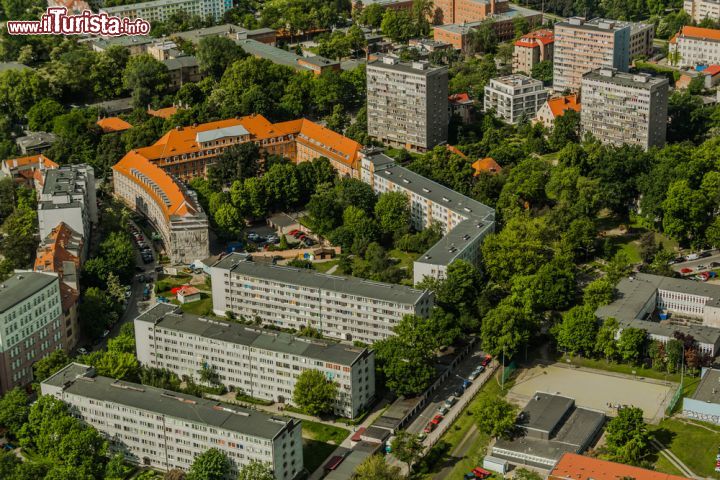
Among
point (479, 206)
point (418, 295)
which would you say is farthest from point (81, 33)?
point (418, 295)

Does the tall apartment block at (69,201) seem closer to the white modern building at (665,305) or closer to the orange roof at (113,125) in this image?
the orange roof at (113,125)

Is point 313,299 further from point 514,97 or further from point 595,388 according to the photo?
point 514,97

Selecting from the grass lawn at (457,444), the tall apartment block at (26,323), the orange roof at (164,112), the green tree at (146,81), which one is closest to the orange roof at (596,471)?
the grass lawn at (457,444)

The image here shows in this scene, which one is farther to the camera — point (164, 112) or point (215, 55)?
point (215, 55)

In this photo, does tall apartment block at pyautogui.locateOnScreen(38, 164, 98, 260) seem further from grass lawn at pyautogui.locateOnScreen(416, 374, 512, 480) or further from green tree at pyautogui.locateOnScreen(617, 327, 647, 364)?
green tree at pyautogui.locateOnScreen(617, 327, 647, 364)

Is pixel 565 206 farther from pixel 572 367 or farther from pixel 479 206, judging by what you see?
pixel 572 367

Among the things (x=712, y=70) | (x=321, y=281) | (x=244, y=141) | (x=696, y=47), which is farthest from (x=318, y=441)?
(x=696, y=47)

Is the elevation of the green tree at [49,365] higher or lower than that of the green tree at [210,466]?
higher

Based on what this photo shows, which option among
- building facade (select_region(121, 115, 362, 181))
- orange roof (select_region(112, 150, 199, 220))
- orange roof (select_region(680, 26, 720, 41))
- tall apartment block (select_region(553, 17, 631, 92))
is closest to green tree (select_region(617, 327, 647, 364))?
building facade (select_region(121, 115, 362, 181))
